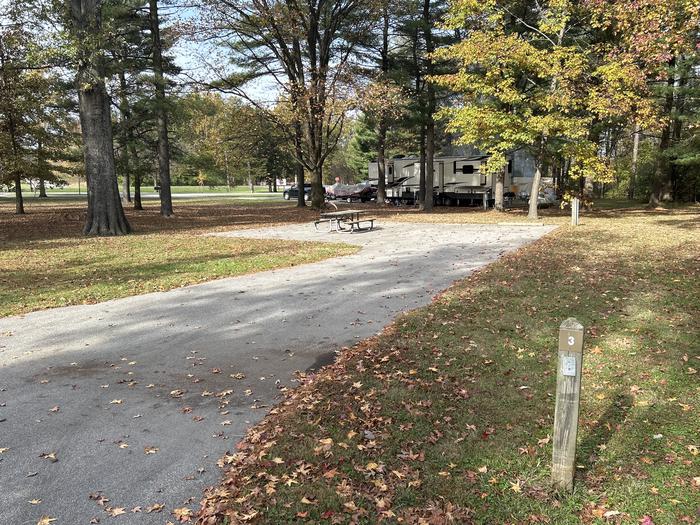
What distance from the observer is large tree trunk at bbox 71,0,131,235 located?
14.2m

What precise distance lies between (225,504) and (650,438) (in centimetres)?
291

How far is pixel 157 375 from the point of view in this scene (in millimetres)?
4840

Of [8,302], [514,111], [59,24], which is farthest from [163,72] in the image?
[8,302]

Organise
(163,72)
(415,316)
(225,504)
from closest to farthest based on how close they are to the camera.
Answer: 1. (225,504)
2. (415,316)
3. (163,72)

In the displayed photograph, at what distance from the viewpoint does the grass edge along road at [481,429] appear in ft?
9.41

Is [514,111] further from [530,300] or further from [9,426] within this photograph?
[9,426]

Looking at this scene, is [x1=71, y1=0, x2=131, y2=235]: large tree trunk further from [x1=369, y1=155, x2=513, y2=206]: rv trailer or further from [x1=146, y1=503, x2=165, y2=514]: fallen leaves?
[x1=369, y1=155, x2=513, y2=206]: rv trailer

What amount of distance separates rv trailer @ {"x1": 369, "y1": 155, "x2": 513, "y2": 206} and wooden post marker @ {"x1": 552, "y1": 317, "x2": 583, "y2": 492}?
24.8 m

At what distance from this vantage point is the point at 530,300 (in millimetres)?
7062

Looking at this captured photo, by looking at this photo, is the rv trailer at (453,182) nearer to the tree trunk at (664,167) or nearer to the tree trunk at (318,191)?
the tree trunk at (664,167)

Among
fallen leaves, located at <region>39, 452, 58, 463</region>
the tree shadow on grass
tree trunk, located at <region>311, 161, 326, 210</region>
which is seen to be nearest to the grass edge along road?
the tree shadow on grass

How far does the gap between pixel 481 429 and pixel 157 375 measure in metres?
3.06

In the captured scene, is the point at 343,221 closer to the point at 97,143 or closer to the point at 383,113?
the point at 383,113

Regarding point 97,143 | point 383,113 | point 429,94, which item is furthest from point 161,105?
point 429,94
